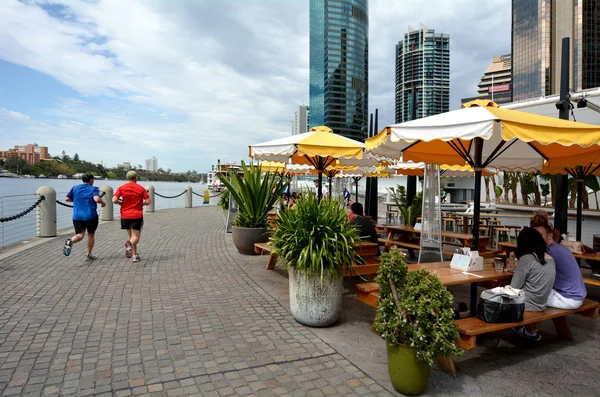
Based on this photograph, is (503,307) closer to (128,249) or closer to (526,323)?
(526,323)

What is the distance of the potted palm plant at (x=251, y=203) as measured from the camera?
8.35 meters

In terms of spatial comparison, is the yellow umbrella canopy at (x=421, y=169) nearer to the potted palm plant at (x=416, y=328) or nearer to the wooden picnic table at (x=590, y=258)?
the wooden picnic table at (x=590, y=258)

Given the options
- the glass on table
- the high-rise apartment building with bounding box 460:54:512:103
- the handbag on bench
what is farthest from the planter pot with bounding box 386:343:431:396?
the high-rise apartment building with bounding box 460:54:512:103

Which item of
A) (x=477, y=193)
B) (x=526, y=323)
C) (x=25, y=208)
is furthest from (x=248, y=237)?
(x=25, y=208)

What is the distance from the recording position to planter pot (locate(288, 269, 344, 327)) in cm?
427

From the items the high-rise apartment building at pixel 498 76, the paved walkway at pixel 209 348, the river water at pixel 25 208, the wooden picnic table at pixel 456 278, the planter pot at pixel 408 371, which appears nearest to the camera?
the planter pot at pixel 408 371

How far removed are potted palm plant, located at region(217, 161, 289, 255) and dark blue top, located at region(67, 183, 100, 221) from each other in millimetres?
2746

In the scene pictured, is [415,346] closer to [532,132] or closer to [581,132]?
[532,132]

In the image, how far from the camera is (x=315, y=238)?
4312 mm

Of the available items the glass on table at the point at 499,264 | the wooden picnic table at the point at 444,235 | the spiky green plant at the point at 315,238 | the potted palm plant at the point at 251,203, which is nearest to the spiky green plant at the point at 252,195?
the potted palm plant at the point at 251,203

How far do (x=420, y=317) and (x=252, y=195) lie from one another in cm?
590

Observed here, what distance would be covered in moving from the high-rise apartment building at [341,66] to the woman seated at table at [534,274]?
18154mm

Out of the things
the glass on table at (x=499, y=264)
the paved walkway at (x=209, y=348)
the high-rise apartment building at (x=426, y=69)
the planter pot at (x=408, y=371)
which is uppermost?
the high-rise apartment building at (x=426, y=69)

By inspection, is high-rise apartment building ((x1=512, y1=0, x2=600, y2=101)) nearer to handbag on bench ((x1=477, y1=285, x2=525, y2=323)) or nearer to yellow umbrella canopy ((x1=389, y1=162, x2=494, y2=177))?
yellow umbrella canopy ((x1=389, y1=162, x2=494, y2=177))
